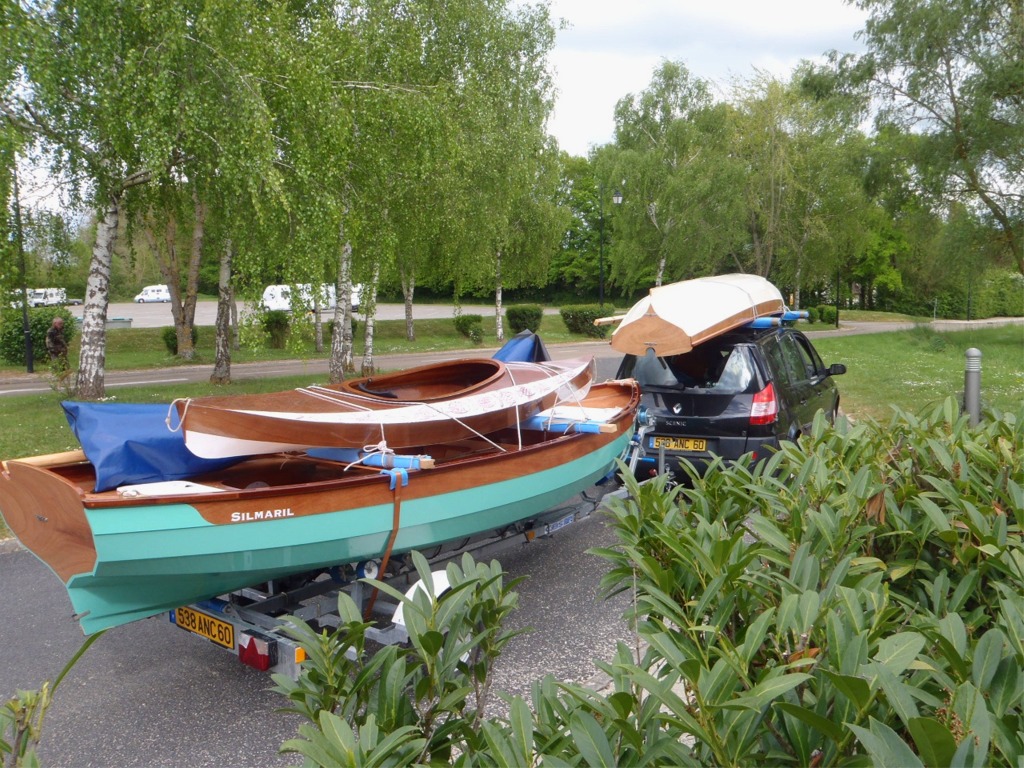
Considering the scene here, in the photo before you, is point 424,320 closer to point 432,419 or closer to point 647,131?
point 647,131

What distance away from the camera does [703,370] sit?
24.7 feet

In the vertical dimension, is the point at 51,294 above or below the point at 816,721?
above

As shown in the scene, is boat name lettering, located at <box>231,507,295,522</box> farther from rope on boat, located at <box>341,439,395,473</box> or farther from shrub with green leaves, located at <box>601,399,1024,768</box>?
shrub with green leaves, located at <box>601,399,1024,768</box>

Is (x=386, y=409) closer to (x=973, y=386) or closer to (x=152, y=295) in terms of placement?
(x=973, y=386)

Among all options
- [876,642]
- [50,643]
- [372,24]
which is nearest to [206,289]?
[372,24]

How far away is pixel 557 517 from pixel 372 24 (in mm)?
11470

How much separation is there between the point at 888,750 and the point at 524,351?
6.28 m

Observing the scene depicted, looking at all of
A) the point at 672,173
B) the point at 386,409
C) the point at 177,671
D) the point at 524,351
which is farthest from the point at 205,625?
the point at 672,173

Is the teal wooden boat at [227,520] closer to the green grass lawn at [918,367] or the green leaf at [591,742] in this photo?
the green leaf at [591,742]

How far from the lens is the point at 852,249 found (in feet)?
145

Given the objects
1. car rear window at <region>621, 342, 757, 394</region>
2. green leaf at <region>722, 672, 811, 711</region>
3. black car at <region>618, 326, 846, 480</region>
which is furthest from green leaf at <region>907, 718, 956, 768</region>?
car rear window at <region>621, 342, 757, 394</region>

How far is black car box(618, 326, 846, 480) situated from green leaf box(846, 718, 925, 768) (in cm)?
576

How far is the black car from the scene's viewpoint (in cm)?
711

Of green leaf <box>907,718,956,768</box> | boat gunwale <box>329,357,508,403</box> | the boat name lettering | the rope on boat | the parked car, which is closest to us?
green leaf <box>907,718,956,768</box>
